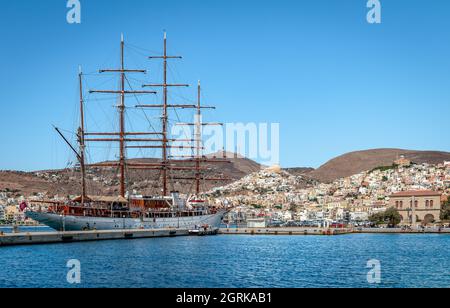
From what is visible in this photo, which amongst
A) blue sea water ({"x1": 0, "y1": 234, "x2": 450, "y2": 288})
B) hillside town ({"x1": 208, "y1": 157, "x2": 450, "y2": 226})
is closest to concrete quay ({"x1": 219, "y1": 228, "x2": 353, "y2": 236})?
blue sea water ({"x1": 0, "y1": 234, "x2": 450, "y2": 288})

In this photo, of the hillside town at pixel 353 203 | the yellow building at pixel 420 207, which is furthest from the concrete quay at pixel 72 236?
the hillside town at pixel 353 203

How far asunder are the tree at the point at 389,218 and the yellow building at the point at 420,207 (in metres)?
3.47

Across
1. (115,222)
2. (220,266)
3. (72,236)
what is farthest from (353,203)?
(220,266)

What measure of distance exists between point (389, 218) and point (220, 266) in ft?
252

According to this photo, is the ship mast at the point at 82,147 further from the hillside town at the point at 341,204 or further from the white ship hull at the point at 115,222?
the hillside town at the point at 341,204

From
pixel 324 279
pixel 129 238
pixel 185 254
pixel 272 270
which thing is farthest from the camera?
pixel 129 238

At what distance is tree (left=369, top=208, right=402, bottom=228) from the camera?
108375 mm

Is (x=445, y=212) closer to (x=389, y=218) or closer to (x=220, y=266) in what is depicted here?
(x=389, y=218)

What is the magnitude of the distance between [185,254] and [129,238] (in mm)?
21481

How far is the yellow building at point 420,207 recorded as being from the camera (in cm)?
11269

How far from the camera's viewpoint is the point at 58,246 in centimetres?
5341
